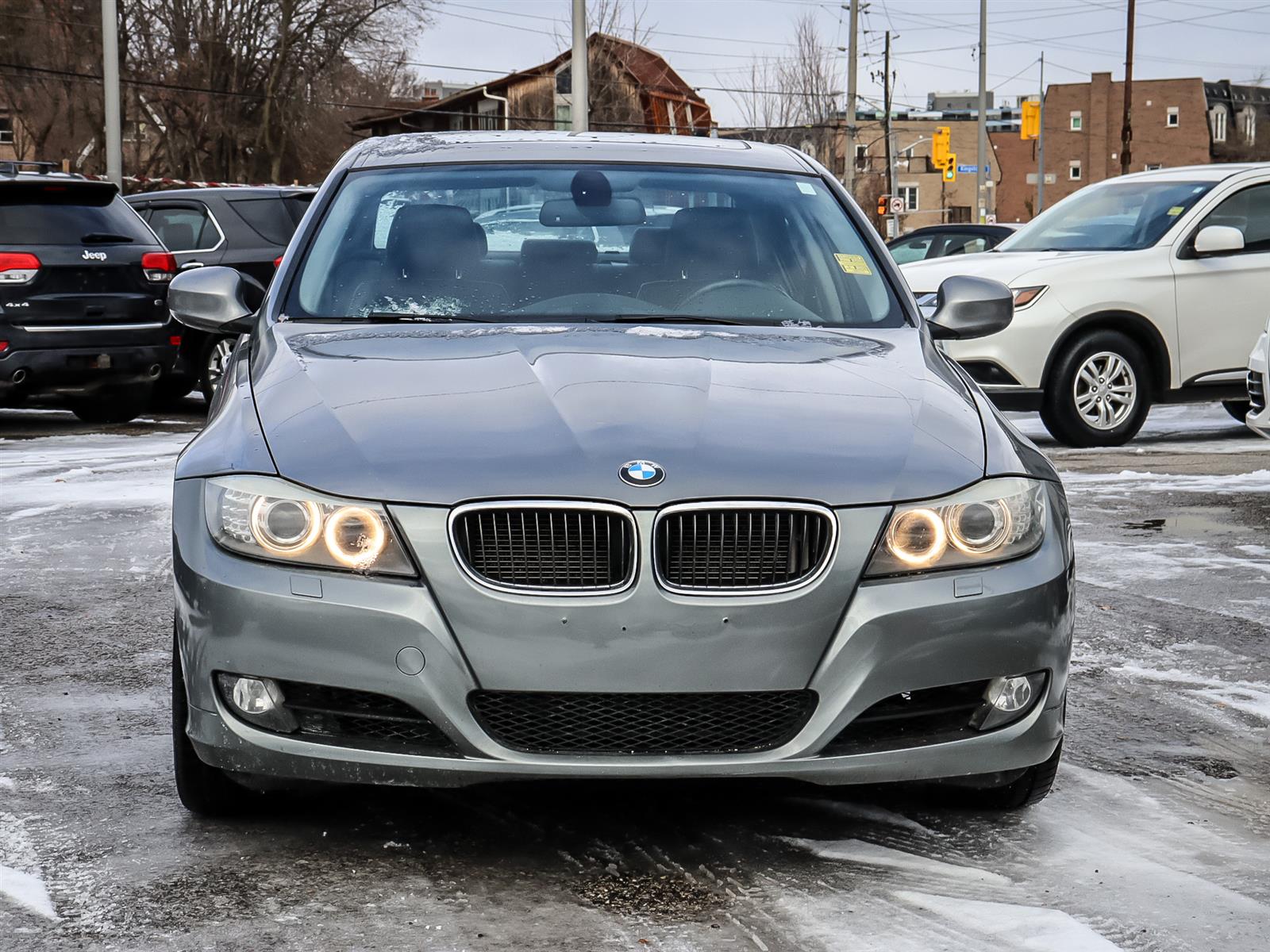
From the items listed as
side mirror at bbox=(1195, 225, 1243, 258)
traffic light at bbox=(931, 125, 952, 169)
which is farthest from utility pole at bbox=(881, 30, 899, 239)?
side mirror at bbox=(1195, 225, 1243, 258)

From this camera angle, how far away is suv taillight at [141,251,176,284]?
40.7 feet

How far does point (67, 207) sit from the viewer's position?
40.2 ft

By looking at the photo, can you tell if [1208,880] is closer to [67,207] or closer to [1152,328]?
[1152,328]

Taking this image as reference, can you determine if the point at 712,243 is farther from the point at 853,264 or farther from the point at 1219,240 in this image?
the point at 1219,240

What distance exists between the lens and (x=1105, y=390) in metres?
11.3

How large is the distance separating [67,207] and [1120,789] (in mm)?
9865

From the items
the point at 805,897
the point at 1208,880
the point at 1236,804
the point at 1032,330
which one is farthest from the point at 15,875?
the point at 1032,330

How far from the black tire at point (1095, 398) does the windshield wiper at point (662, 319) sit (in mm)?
7067

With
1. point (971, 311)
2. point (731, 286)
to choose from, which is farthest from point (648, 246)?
point (971, 311)

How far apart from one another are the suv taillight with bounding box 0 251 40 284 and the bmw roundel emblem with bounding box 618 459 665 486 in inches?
374

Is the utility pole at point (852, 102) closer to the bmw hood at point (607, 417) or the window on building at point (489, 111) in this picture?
the window on building at point (489, 111)

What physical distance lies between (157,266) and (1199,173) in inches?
281

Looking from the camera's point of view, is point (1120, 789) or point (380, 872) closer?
point (380, 872)

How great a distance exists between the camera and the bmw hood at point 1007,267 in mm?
11258
